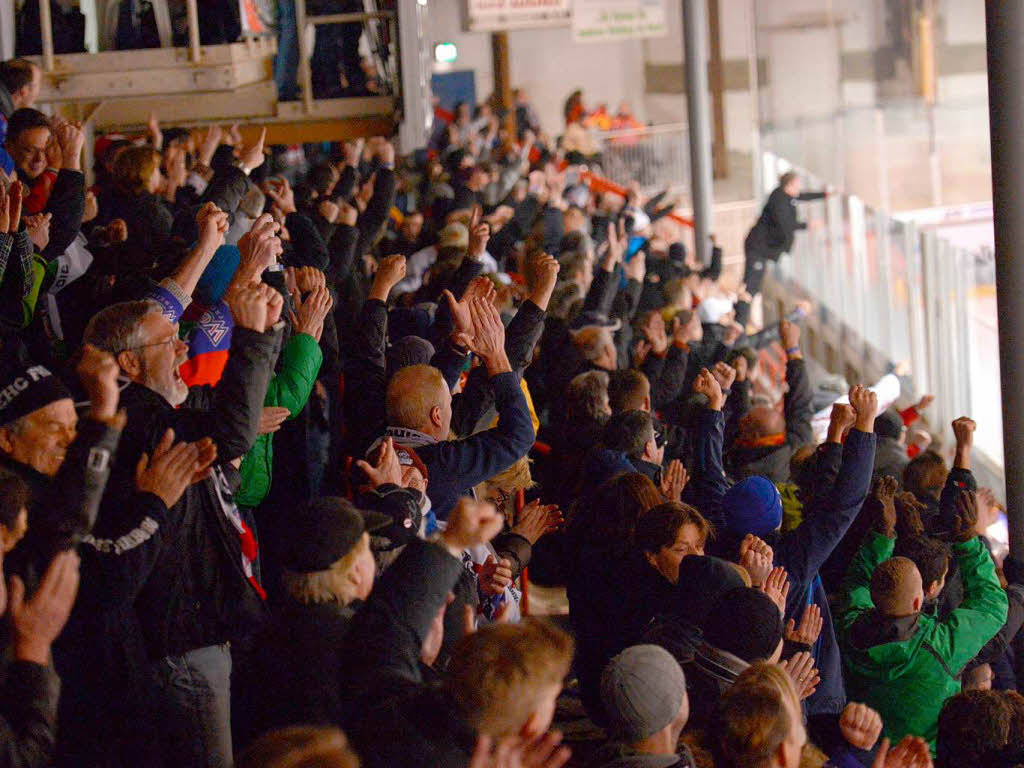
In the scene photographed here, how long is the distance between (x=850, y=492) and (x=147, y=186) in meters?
3.67

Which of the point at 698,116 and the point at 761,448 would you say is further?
the point at 698,116

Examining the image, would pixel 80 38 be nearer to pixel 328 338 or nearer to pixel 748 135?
pixel 328 338

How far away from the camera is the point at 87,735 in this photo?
3.72 meters

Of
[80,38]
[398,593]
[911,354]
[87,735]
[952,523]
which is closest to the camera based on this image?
[398,593]

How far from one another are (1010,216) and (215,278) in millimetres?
3053

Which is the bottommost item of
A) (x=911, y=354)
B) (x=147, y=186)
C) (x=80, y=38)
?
(x=911, y=354)

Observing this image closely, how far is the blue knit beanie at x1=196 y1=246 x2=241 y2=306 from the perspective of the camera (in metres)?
5.39

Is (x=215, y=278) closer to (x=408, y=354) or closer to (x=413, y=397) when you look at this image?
(x=408, y=354)

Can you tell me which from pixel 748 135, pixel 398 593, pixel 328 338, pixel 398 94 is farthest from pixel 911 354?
pixel 748 135

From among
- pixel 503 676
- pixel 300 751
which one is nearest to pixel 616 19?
pixel 503 676

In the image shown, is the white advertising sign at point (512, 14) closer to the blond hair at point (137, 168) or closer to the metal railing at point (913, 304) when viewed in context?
the metal railing at point (913, 304)

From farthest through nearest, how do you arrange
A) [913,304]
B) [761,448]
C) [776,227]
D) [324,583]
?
[776,227]
[913,304]
[761,448]
[324,583]

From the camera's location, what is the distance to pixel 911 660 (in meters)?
4.74

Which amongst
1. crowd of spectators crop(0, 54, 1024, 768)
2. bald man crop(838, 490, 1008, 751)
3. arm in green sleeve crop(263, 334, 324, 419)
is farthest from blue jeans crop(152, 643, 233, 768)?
bald man crop(838, 490, 1008, 751)
